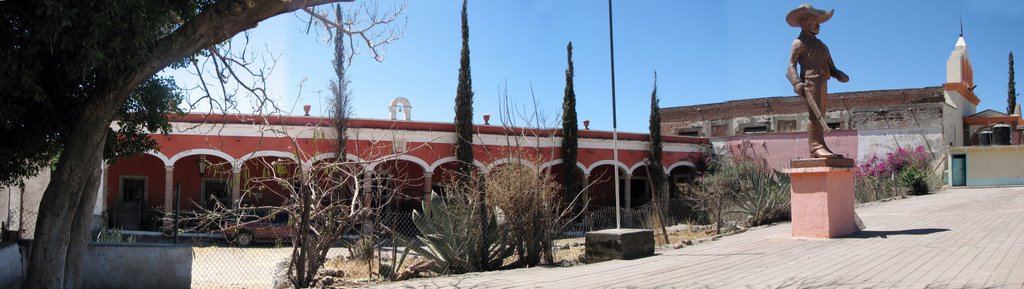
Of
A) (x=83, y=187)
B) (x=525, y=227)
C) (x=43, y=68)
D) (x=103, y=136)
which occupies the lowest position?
(x=525, y=227)

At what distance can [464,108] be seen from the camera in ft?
85.2

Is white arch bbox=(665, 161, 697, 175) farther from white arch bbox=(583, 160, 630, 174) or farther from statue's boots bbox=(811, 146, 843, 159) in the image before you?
statue's boots bbox=(811, 146, 843, 159)

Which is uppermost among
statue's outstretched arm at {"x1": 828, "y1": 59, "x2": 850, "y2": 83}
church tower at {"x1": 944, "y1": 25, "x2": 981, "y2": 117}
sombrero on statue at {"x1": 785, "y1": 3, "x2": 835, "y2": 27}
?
church tower at {"x1": 944, "y1": 25, "x2": 981, "y2": 117}

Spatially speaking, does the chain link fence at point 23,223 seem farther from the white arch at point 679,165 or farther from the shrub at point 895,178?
the white arch at point 679,165

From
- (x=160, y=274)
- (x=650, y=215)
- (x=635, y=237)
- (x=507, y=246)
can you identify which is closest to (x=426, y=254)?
(x=507, y=246)

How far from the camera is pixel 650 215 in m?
14.5

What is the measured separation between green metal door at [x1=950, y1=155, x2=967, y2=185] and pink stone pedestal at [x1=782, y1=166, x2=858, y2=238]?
70.4 ft

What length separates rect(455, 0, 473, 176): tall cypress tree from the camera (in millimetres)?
25500

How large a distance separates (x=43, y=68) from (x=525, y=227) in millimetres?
5764

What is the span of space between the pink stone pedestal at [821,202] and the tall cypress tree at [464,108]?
1539 cm

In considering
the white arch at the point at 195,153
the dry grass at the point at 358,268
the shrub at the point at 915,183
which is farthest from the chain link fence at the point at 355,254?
the shrub at the point at 915,183

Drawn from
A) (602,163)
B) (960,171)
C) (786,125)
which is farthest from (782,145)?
(602,163)

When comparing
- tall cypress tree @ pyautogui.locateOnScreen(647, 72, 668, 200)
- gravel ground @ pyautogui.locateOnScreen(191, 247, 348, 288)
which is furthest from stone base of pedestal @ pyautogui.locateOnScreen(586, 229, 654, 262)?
tall cypress tree @ pyautogui.locateOnScreen(647, 72, 668, 200)

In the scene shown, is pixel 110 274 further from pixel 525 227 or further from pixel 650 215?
pixel 650 215
